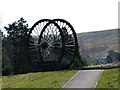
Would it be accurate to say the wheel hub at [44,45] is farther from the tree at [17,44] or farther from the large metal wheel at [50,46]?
the tree at [17,44]

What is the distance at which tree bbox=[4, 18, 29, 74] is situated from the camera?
55969 mm

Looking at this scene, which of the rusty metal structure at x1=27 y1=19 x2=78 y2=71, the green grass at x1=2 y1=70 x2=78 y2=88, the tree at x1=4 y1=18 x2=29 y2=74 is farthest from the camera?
the tree at x1=4 y1=18 x2=29 y2=74

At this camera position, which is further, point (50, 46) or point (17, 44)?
point (17, 44)

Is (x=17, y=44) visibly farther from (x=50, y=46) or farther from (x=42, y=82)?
(x=42, y=82)

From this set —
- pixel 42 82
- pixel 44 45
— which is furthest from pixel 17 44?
pixel 42 82

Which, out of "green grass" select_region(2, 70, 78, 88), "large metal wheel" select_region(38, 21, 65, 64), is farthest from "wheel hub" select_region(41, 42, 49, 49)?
"green grass" select_region(2, 70, 78, 88)

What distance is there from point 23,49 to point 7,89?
117 ft

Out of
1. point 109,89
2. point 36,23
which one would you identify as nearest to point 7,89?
point 109,89

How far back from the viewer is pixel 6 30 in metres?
57.8

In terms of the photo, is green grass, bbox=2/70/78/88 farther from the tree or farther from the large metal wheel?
the tree

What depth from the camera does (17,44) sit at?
56406 millimetres

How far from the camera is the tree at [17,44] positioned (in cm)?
5597

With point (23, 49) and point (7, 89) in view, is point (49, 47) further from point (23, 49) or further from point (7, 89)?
point (7, 89)

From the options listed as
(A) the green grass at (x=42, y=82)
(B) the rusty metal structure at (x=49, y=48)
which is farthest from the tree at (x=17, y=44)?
(A) the green grass at (x=42, y=82)
